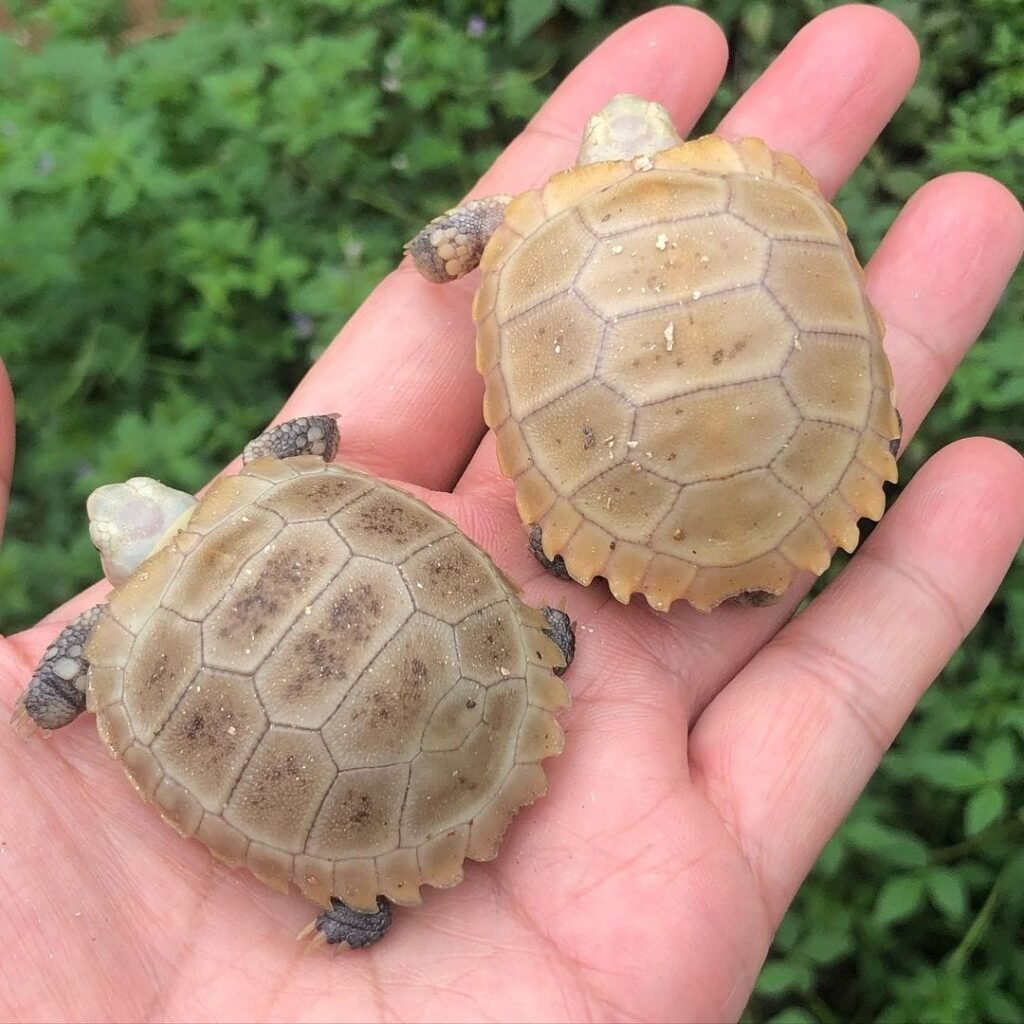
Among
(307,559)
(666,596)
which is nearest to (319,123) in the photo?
(307,559)

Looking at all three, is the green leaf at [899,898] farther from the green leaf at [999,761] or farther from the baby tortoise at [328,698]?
the baby tortoise at [328,698]

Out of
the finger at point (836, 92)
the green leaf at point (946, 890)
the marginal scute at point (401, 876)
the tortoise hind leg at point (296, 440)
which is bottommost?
the green leaf at point (946, 890)

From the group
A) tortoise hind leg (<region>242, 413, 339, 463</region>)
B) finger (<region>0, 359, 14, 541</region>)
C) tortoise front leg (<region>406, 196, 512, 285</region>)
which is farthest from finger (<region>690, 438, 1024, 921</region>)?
finger (<region>0, 359, 14, 541</region>)

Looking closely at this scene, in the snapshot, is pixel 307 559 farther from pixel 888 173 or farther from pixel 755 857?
pixel 888 173

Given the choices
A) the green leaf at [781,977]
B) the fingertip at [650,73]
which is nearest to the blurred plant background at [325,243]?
the green leaf at [781,977]

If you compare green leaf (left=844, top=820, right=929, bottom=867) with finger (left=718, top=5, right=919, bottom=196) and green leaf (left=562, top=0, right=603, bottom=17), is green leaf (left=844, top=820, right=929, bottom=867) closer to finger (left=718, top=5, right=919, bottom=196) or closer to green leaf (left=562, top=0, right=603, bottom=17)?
finger (left=718, top=5, right=919, bottom=196)

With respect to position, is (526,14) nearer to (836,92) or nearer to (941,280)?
(836,92)
